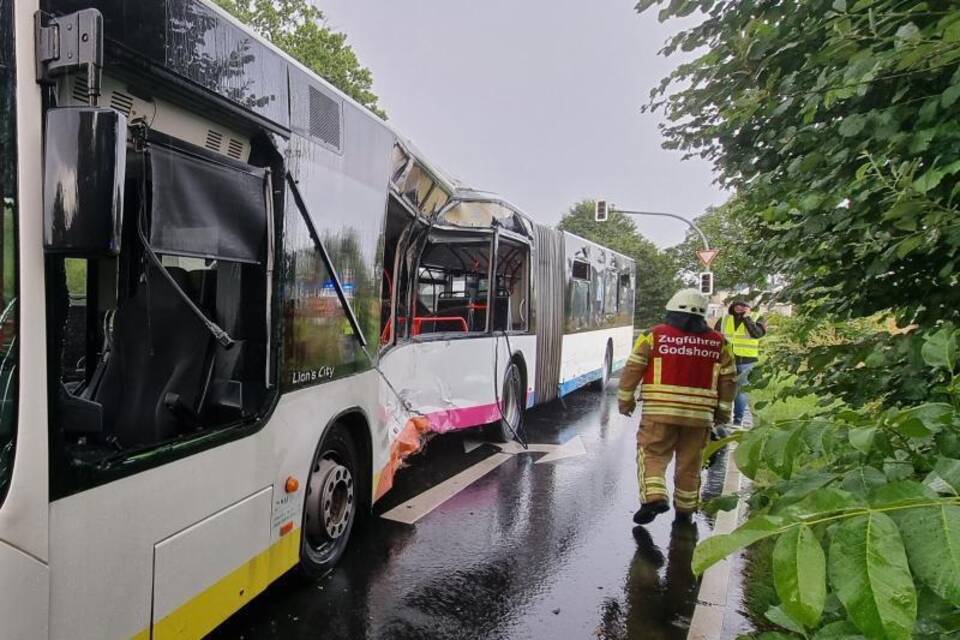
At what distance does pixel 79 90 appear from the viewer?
2104mm

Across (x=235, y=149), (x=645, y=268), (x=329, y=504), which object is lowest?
(x=329, y=504)

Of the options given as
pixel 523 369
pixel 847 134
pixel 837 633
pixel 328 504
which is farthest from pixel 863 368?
pixel 523 369

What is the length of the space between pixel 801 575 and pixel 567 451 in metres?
6.71

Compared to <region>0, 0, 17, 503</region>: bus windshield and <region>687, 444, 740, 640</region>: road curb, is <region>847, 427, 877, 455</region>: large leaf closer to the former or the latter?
<region>687, 444, 740, 640</region>: road curb

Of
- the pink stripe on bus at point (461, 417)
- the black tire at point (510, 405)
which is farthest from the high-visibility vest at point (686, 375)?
the black tire at point (510, 405)

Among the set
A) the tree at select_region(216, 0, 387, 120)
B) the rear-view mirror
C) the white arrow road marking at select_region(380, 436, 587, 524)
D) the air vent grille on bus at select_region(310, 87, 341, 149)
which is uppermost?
the tree at select_region(216, 0, 387, 120)

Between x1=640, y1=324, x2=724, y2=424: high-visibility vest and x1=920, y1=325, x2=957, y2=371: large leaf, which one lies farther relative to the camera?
x1=640, y1=324, x2=724, y2=424: high-visibility vest

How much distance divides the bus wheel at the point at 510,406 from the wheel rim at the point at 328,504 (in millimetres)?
3640

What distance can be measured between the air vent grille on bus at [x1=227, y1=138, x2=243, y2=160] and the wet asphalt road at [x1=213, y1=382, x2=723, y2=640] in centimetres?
242

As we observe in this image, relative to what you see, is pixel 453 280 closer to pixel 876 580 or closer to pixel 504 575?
pixel 504 575

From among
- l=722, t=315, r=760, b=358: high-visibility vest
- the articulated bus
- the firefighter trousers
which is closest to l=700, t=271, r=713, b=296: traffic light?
l=722, t=315, r=760, b=358: high-visibility vest

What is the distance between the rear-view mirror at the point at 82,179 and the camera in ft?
5.69

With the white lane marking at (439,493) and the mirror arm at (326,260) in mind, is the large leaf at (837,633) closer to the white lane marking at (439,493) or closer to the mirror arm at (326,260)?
the mirror arm at (326,260)

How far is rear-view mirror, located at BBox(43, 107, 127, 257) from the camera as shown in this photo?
1.73 m
